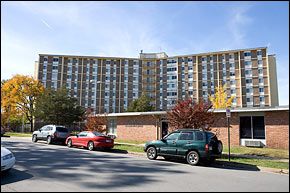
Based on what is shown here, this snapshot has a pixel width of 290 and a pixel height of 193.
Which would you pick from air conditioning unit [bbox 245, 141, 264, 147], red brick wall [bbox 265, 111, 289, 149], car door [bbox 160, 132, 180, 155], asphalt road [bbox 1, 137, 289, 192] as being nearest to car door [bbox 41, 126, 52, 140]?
car door [bbox 160, 132, 180, 155]

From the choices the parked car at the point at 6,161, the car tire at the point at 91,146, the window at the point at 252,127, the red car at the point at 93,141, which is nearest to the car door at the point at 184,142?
the red car at the point at 93,141

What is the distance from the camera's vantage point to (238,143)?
2033cm

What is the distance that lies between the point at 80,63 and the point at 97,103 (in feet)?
46.5

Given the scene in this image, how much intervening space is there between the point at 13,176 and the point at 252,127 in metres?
17.4

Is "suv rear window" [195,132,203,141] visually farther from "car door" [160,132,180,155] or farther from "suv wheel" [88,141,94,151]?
"suv wheel" [88,141,94,151]

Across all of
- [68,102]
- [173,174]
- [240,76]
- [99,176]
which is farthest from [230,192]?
[240,76]

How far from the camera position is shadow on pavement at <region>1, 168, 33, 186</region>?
24.2 feet

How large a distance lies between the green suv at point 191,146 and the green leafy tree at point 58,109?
72.8 ft

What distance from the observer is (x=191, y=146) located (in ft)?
40.4

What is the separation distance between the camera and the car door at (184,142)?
1248cm

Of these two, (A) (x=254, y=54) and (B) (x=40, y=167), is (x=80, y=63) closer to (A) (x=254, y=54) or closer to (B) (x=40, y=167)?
(A) (x=254, y=54)

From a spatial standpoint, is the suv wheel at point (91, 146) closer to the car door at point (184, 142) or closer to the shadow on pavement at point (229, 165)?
the shadow on pavement at point (229, 165)

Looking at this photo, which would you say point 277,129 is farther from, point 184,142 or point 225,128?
point 184,142

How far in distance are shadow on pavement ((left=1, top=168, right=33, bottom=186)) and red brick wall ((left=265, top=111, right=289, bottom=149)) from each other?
1693 cm
